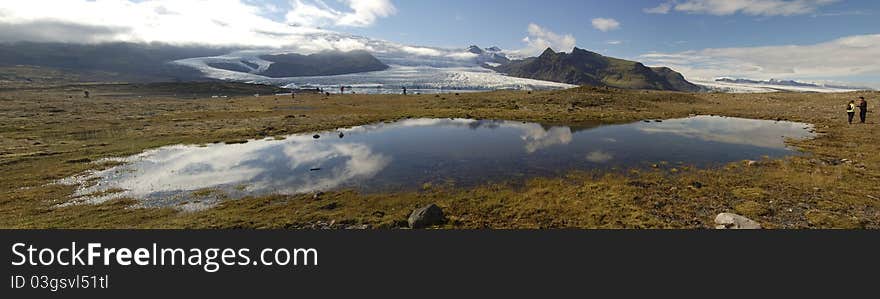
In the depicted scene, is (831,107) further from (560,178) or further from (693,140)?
(560,178)

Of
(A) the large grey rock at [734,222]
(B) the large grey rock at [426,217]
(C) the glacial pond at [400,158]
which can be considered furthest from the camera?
(C) the glacial pond at [400,158]

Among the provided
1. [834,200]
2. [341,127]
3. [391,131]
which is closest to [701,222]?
[834,200]

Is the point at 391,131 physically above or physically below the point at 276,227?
above

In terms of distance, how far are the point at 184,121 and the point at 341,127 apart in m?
22.0

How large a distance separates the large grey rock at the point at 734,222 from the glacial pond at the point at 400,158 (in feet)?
29.6

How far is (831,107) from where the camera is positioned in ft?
180

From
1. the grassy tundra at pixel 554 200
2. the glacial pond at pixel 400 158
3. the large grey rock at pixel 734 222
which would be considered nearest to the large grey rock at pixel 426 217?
the grassy tundra at pixel 554 200

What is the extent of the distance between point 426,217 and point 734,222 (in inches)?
438

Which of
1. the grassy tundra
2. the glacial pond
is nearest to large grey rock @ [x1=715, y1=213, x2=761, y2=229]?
the grassy tundra

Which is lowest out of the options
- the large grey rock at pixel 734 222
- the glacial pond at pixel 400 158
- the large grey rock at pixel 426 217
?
the large grey rock at pixel 426 217

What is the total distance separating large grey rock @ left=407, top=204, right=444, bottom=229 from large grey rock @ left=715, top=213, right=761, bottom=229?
1031 centimetres

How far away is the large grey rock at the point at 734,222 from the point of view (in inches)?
500

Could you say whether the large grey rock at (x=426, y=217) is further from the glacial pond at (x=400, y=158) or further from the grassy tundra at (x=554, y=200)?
the glacial pond at (x=400, y=158)

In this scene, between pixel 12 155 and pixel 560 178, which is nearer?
pixel 560 178
